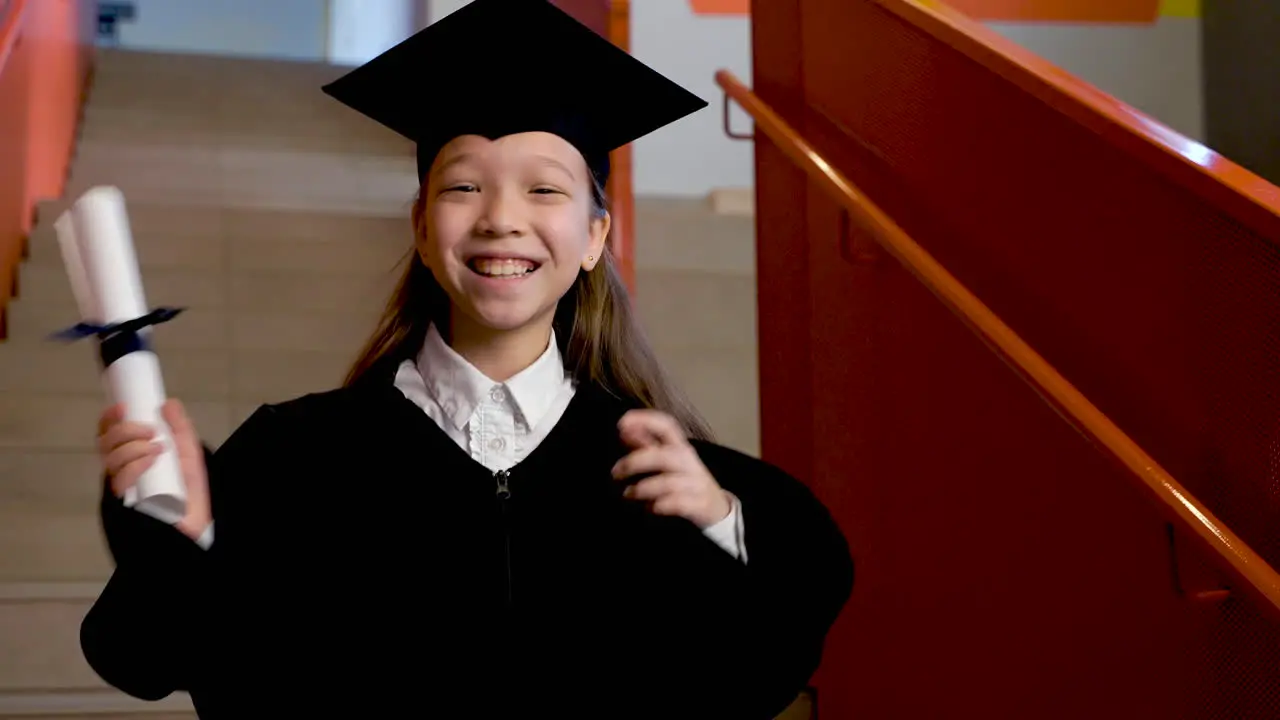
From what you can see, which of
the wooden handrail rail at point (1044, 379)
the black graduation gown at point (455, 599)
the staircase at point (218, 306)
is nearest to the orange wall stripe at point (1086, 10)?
the staircase at point (218, 306)

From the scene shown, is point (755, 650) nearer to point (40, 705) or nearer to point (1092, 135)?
point (1092, 135)

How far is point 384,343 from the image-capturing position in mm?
1636

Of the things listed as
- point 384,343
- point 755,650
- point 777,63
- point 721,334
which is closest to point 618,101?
point 384,343

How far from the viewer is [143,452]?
1196 mm

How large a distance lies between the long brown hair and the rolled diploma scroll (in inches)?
15.9

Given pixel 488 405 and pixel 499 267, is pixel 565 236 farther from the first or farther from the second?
pixel 488 405

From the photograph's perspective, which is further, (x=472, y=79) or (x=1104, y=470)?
(x=1104, y=470)

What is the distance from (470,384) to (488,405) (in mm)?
29

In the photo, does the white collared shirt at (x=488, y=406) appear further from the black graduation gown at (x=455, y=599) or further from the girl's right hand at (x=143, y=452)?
the girl's right hand at (x=143, y=452)

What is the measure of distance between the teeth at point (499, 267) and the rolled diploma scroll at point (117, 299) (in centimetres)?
35

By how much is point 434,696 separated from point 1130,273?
39.8 inches

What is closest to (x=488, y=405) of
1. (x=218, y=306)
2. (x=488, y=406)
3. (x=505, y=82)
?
(x=488, y=406)

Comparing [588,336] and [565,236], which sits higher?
[565,236]

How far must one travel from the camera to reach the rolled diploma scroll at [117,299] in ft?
3.95
